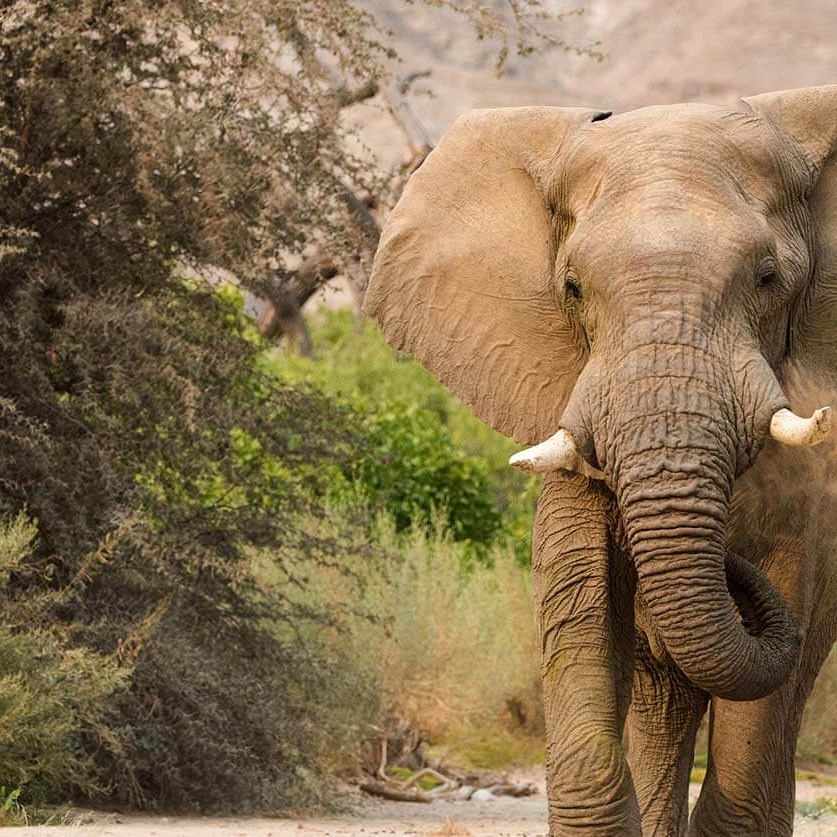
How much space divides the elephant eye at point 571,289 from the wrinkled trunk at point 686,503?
58 cm

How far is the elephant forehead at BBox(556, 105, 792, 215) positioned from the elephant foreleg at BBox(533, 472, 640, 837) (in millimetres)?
927

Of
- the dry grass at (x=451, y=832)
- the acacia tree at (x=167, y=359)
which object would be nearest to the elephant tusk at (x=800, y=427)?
the dry grass at (x=451, y=832)

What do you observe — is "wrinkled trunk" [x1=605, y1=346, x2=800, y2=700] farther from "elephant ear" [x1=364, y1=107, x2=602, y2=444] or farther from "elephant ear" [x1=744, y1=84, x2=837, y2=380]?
"elephant ear" [x1=364, y1=107, x2=602, y2=444]

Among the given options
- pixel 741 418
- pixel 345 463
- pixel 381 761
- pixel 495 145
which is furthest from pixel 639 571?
pixel 381 761

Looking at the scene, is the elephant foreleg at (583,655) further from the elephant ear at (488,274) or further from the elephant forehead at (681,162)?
the elephant forehead at (681,162)

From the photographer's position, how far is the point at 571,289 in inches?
250

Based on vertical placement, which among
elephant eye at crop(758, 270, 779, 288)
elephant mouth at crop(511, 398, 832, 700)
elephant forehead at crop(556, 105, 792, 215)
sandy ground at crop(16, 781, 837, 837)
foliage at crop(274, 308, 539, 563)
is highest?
elephant forehead at crop(556, 105, 792, 215)

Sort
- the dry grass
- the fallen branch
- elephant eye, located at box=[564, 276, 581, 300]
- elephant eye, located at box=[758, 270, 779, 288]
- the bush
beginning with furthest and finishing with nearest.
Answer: the fallen branch, the dry grass, the bush, elephant eye, located at box=[564, 276, 581, 300], elephant eye, located at box=[758, 270, 779, 288]

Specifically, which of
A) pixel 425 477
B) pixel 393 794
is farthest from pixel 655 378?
pixel 425 477

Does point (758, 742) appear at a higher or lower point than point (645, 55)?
higher

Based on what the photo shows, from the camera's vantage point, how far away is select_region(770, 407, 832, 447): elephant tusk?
5535 mm

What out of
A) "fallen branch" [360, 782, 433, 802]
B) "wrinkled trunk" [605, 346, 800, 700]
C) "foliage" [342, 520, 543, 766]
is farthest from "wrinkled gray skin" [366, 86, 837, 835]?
"foliage" [342, 520, 543, 766]

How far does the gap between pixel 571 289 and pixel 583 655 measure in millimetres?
1143

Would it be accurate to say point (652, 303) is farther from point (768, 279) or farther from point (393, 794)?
point (393, 794)
